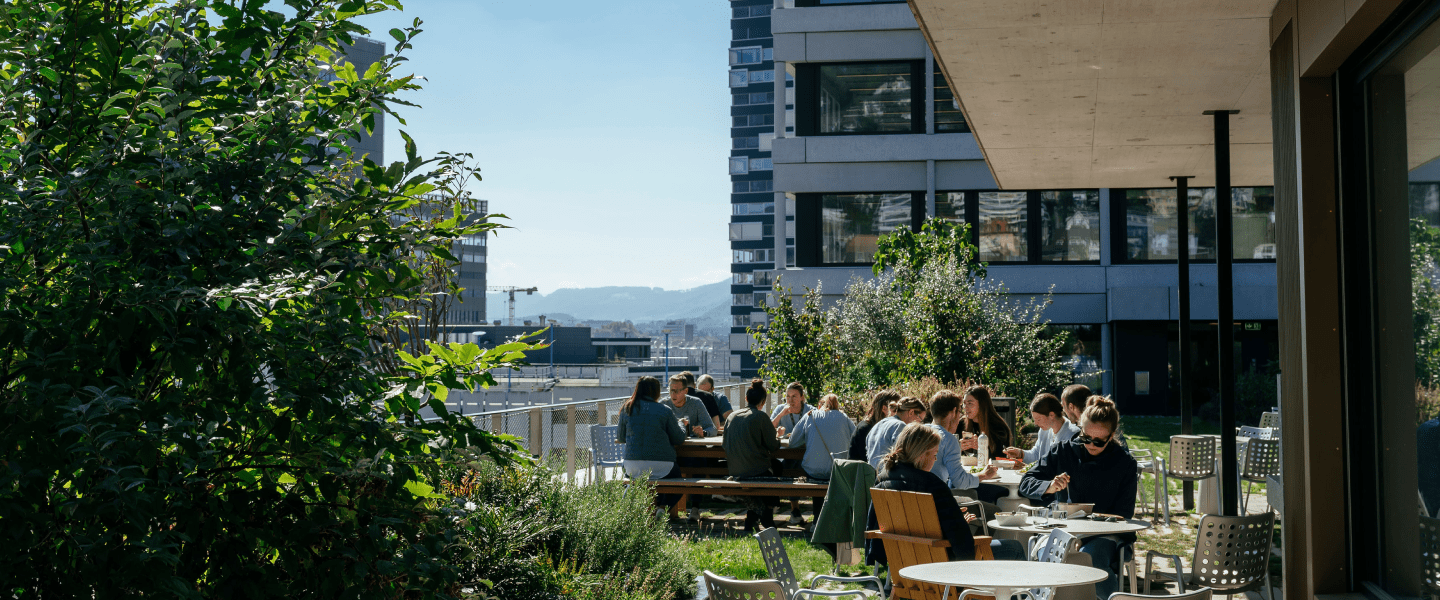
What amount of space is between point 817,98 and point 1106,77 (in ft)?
74.9

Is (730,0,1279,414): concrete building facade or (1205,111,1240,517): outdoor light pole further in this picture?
(730,0,1279,414): concrete building facade

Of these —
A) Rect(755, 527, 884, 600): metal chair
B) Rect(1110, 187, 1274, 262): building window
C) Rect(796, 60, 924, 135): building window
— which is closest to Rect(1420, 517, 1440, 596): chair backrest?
Rect(755, 527, 884, 600): metal chair

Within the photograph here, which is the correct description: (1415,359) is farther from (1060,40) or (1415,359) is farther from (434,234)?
(434,234)

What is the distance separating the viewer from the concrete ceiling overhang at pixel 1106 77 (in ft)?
20.0

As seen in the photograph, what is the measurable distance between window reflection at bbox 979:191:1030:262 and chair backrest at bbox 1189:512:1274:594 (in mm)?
23268

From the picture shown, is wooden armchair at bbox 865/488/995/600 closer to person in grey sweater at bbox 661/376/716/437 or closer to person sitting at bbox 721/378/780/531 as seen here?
person sitting at bbox 721/378/780/531

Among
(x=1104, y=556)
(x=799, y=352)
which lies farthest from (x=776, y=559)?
(x=799, y=352)

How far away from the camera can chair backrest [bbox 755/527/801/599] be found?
19.6ft

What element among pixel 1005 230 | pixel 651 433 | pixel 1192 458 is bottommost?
pixel 1192 458

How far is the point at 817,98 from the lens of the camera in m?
30.0

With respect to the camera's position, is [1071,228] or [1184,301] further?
[1071,228]

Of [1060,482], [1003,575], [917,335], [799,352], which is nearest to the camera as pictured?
[1003,575]

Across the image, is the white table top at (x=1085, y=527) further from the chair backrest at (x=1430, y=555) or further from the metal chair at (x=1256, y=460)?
the metal chair at (x=1256, y=460)

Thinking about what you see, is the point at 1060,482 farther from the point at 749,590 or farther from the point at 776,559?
the point at 749,590
